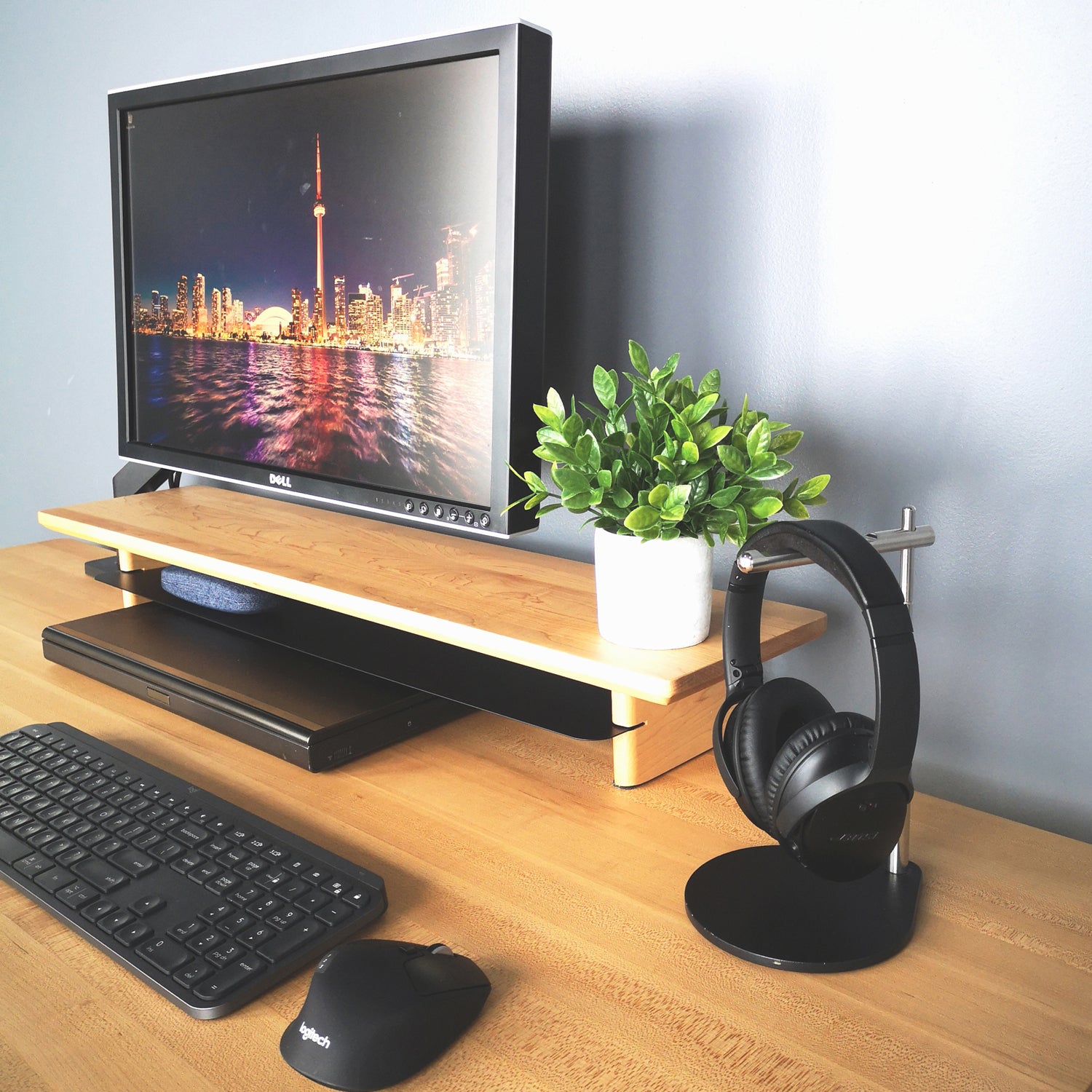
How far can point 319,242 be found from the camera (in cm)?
108

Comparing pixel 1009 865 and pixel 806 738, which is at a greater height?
pixel 806 738

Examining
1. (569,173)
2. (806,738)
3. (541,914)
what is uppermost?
(569,173)

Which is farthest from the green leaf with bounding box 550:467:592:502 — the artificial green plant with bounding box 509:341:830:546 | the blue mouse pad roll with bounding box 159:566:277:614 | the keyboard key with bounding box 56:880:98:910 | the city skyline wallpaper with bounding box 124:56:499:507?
the blue mouse pad roll with bounding box 159:566:277:614

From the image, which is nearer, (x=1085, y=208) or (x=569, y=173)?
(x=1085, y=208)

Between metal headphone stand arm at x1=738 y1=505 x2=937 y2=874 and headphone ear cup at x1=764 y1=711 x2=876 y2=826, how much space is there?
0.26 ft

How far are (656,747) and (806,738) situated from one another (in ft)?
0.99

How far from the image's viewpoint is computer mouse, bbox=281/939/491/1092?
1.78ft

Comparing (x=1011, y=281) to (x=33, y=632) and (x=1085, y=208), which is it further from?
(x=33, y=632)

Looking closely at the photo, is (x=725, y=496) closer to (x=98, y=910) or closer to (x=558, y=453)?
(x=558, y=453)

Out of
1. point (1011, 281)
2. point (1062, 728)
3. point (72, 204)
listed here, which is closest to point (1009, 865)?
point (1062, 728)

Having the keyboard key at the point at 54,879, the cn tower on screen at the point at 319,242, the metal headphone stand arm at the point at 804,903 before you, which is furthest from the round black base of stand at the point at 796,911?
the cn tower on screen at the point at 319,242

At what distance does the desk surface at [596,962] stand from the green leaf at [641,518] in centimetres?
26

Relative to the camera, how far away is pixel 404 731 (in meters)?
0.98

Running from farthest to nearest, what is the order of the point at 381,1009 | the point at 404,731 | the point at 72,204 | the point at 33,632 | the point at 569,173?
the point at 72,204 → the point at 33,632 → the point at 569,173 → the point at 404,731 → the point at 381,1009
